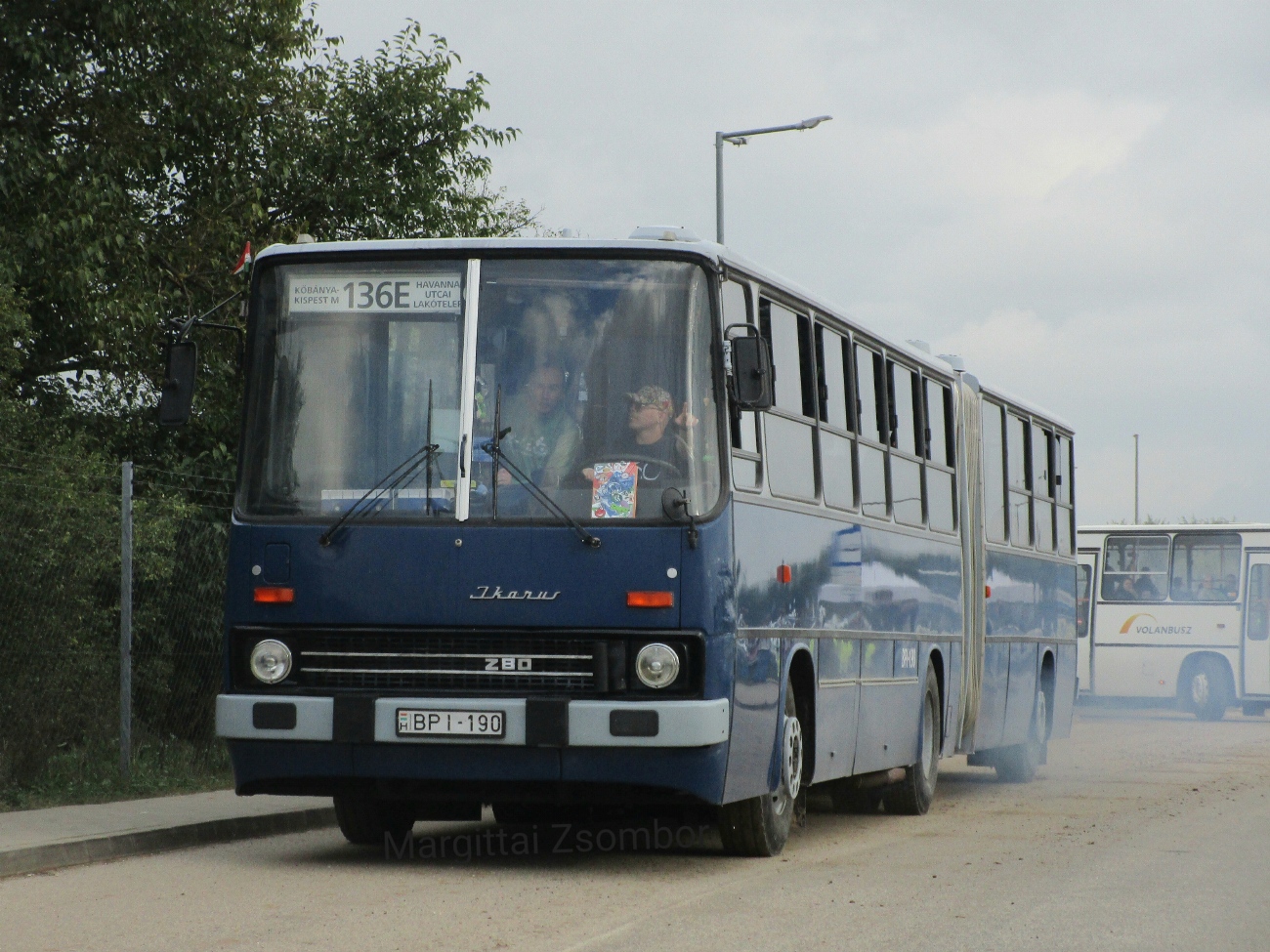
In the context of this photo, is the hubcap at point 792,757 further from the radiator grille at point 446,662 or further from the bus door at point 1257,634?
the bus door at point 1257,634

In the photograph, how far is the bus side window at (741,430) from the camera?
10.5 meters

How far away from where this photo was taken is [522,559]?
10188 mm

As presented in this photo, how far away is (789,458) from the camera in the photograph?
38.3 feet

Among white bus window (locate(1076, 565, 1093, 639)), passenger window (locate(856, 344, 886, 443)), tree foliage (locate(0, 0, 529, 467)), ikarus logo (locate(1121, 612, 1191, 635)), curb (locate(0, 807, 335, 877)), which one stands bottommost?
curb (locate(0, 807, 335, 877))

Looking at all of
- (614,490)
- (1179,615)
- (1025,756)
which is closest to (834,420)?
(614,490)

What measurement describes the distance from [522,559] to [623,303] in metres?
1.39

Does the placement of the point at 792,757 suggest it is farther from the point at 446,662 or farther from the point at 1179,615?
the point at 1179,615

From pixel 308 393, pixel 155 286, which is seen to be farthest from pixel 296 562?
pixel 155 286

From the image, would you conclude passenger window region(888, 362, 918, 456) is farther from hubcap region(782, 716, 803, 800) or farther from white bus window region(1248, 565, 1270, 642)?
white bus window region(1248, 565, 1270, 642)

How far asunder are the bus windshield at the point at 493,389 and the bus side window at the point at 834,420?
2.24 m

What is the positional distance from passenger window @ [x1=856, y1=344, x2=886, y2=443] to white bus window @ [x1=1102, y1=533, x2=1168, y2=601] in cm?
2203

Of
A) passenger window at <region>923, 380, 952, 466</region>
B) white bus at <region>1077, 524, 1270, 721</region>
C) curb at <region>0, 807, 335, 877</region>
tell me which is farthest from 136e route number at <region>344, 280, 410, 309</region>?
white bus at <region>1077, 524, 1270, 721</region>

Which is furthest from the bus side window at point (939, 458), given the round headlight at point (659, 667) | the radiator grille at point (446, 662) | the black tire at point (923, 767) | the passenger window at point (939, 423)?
the radiator grille at point (446, 662)

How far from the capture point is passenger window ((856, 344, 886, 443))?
13500 mm
